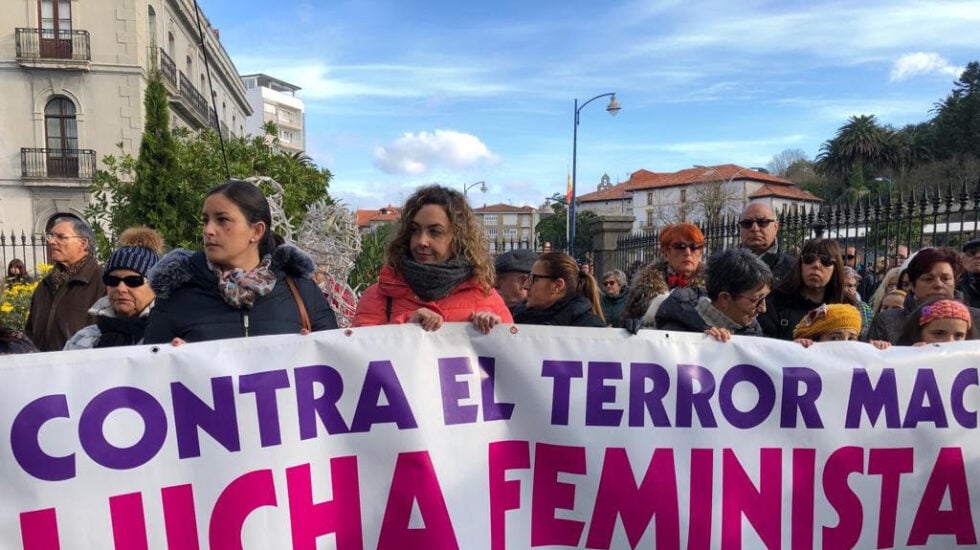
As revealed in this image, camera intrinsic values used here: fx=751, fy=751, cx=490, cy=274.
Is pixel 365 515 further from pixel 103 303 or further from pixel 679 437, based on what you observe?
pixel 103 303

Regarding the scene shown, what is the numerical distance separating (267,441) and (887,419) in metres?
2.18

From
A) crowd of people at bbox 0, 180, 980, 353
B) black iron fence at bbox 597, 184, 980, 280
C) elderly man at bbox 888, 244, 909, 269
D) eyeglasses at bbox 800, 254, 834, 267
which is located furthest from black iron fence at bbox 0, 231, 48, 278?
elderly man at bbox 888, 244, 909, 269

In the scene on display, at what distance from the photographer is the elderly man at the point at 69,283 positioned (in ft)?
13.6

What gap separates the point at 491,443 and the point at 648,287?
2190 millimetres

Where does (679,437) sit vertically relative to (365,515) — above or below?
above

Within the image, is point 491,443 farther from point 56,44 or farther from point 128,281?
point 56,44

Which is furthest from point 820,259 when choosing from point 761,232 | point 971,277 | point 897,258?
point 897,258

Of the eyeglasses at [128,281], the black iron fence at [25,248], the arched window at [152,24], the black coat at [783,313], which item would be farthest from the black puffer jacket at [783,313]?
the arched window at [152,24]

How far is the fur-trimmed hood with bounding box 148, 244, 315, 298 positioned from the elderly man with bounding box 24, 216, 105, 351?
2048 mm

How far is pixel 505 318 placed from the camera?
2.77 metres

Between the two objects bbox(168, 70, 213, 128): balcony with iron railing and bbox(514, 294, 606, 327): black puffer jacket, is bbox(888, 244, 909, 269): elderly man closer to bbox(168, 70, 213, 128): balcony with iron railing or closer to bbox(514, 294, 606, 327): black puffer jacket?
bbox(514, 294, 606, 327): black puffer jacket

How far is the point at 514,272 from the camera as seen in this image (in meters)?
4.09

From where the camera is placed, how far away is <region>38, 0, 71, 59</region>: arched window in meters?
23.6

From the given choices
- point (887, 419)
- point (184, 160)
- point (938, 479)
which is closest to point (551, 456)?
point (887, 419)
